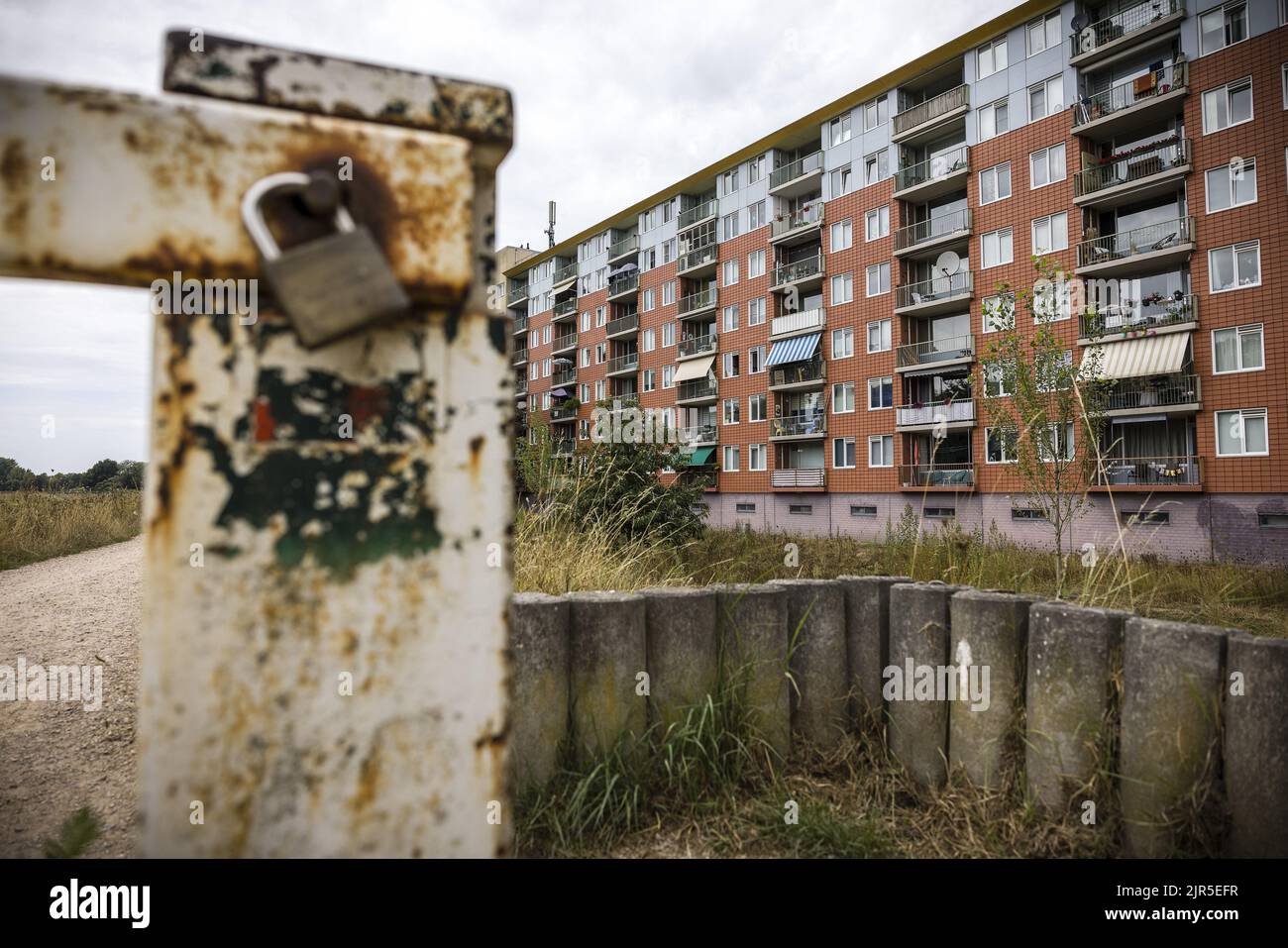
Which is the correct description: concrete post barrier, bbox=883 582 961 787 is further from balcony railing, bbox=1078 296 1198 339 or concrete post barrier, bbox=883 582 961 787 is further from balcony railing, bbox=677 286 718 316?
balcony railing, bbox=677 286 718 316

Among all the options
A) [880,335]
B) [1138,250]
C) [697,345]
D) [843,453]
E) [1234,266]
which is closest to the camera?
[1234,266]

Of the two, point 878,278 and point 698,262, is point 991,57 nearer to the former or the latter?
point 878,278

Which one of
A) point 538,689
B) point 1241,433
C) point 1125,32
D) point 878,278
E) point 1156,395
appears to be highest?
point 1125,32

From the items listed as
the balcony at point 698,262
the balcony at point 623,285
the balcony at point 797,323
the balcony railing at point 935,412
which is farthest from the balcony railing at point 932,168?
the balcony at point 623,285

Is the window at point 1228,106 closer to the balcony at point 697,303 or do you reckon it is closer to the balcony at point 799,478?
the balcony at point 799,478

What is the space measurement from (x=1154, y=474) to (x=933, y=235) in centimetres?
1182

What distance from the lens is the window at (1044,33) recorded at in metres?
23.0

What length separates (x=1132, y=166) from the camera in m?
21.6

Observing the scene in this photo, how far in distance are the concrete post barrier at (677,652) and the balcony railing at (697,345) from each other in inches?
1369

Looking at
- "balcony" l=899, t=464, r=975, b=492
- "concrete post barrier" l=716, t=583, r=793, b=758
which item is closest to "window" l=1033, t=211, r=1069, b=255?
"balcony" l=899, t=464, r=975, b=492

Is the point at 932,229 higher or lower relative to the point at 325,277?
higher

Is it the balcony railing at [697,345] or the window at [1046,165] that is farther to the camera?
the balcony railing at [697,345]

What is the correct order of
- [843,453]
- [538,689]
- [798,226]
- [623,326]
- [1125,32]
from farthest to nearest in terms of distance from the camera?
[623,326] < [798,226] < [843,453] < [1125,32] < [538,689]

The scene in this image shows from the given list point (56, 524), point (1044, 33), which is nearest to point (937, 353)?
point (1044, 33)
